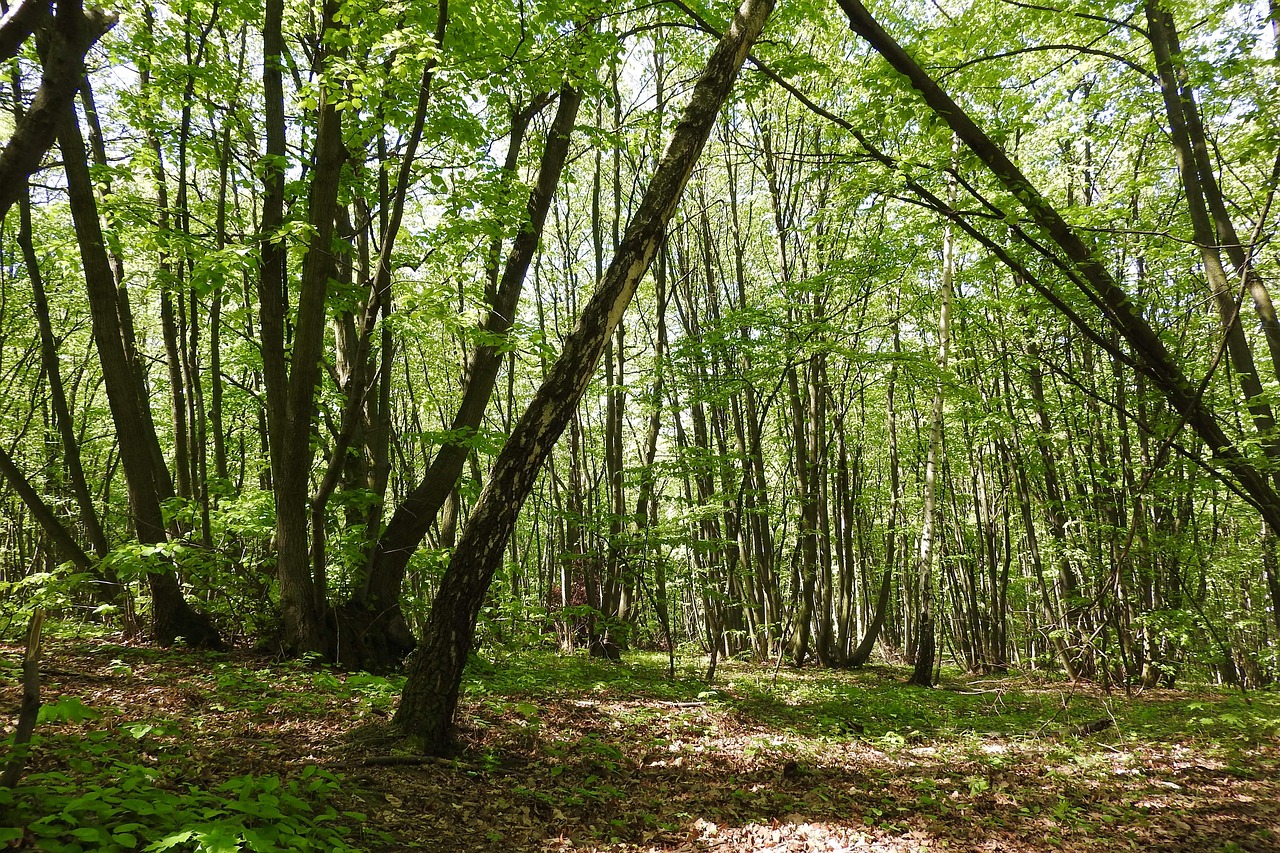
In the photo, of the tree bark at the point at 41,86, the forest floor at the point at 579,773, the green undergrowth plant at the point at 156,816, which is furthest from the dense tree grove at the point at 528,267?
the green undergrowth plant at the point at 156,816

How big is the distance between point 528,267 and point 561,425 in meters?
5.37

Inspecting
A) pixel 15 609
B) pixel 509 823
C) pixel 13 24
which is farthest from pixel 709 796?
pixel 15 609

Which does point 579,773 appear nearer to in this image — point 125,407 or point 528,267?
point 125,407

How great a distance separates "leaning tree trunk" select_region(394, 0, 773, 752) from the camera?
14.5 ft

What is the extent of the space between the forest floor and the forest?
0.15ft

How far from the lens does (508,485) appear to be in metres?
4.40

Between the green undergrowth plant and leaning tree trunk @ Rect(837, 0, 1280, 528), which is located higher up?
leaning tree trunk @ Rect(837, 0, 1280, 528)

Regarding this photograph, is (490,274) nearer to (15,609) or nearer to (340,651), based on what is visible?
(340,651)

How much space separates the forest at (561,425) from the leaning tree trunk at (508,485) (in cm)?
3

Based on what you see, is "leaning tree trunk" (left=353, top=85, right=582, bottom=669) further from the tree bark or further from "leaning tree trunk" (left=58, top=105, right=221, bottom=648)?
the tree bark

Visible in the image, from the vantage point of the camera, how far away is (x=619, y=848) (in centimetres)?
365

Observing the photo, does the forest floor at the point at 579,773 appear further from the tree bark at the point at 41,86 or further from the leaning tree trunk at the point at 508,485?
the tree bark at the point at 41,86

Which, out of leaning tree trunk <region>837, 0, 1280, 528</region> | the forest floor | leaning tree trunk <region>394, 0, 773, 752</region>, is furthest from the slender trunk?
leaning tree trunk <region>394, 0, 773, 752</region>

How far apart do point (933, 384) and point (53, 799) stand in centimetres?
1066
